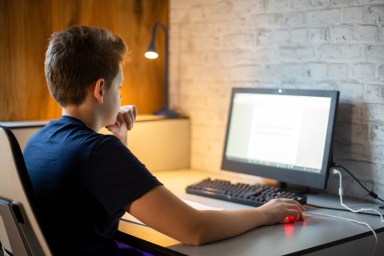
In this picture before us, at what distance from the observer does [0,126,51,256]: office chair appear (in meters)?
1.41

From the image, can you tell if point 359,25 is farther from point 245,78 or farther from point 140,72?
point 140,72

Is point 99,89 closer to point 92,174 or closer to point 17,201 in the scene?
point 92,174

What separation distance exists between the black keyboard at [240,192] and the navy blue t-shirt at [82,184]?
565mm

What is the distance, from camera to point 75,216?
152 cm

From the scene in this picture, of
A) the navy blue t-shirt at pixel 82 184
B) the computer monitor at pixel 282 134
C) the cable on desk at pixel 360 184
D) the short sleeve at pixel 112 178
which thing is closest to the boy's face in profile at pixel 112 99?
the navy blue t-shirt at pixel 82 184

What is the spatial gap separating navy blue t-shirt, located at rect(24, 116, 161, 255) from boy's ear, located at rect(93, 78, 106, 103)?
0.09 metres

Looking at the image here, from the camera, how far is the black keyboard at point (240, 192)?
1.99 metres

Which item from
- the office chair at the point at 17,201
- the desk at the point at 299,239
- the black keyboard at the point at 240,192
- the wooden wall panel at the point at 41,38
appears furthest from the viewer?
the wooden wall panel at the point at 41,38

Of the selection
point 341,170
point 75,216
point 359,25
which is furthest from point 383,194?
point 75,216

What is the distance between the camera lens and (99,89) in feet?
5.29

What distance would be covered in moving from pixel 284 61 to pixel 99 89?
99cm

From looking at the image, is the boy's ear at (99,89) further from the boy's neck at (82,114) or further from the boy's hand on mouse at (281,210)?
the boy's hand on mouse at (281,210)

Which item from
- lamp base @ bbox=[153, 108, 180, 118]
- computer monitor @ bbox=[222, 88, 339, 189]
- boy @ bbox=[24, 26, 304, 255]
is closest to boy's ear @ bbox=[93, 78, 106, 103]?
boy @ bbox=[24, 26, 304, 255]

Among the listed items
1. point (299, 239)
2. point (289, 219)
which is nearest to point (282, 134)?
point (289, 219)
